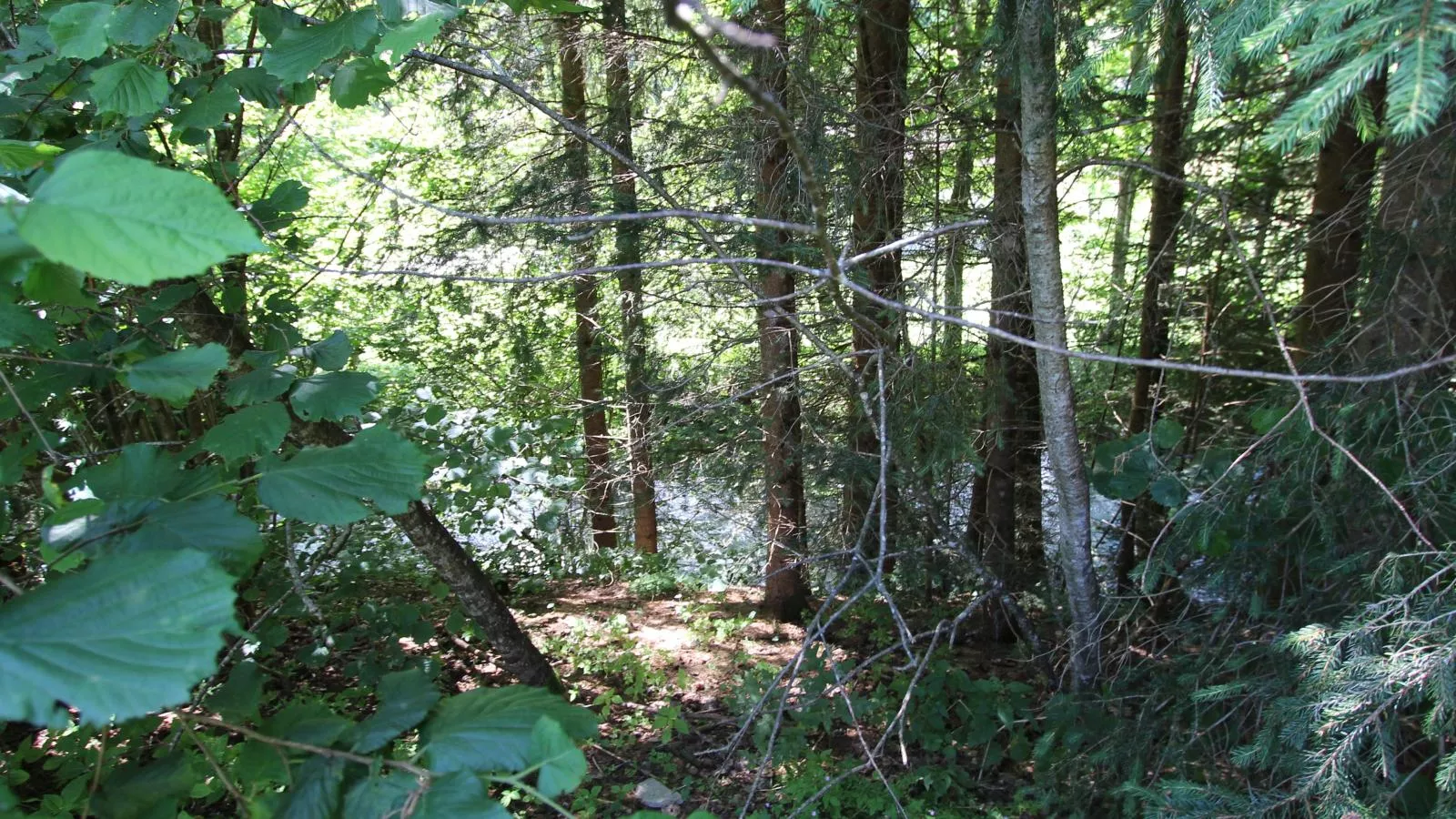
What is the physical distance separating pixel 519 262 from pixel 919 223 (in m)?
3.24

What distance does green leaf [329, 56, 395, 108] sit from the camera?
1.89 m

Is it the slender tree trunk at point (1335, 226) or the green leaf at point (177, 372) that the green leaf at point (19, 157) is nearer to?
the green leaf at point (177, 372)

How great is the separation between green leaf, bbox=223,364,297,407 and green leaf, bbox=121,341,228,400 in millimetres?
419

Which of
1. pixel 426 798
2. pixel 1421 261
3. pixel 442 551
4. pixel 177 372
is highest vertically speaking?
pixel 1421 261

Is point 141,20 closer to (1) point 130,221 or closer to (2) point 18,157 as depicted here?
(2) point 18,157

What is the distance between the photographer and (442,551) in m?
3.59

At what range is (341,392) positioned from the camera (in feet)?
6.09

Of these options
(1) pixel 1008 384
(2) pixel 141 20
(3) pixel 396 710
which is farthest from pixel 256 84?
(1) pixel 1008 384

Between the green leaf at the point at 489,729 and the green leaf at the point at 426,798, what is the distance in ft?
0.13

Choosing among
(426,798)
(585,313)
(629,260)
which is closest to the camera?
(426,798)

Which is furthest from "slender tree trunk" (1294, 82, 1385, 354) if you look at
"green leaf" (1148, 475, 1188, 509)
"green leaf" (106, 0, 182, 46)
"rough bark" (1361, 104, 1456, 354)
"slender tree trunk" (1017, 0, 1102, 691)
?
"green leaf" (106, 0, 182, 46)

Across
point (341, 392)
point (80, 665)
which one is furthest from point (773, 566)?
point (80, 665)

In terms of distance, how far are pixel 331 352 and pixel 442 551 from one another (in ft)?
6.08

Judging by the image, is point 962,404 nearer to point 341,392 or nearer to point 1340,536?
point 1340,536
